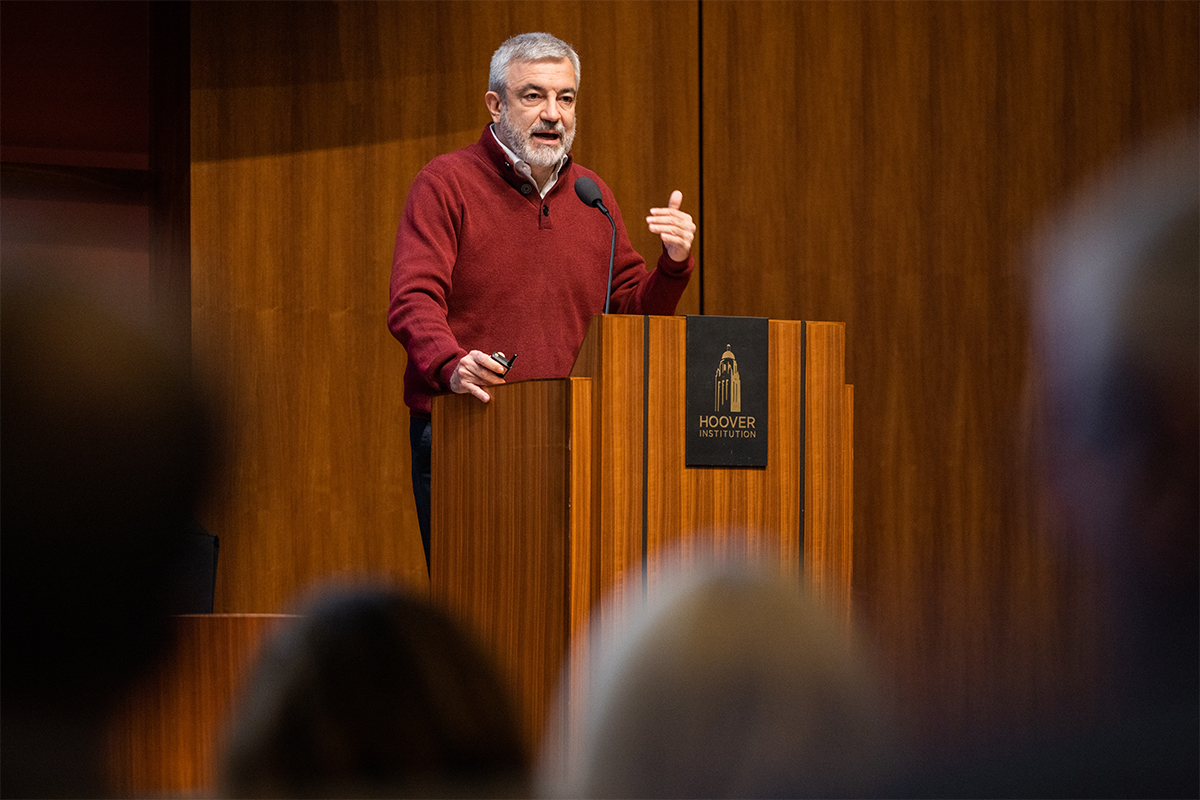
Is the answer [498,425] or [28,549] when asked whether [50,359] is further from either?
[498,425]

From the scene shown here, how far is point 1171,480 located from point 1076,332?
115 mm

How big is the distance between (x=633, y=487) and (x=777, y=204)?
200 centimetres

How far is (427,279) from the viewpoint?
6.41 feet

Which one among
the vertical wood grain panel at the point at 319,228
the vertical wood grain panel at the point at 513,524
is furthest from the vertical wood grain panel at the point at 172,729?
the vertical wood grain panel at the point at 319,228

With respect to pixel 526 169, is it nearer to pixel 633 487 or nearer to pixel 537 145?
pixel 537 145

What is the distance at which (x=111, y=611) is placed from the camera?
19.7 inches

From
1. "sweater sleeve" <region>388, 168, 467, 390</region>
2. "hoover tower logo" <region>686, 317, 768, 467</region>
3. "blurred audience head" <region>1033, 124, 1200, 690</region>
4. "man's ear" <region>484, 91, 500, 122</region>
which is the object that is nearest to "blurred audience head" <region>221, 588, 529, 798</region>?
"blurred audience head" <region>1033, 124, 1200, 690</region>

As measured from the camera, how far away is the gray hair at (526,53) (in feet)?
6.80

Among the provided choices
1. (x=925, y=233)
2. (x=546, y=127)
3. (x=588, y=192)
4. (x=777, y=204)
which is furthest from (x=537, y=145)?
(x=925, y=233)

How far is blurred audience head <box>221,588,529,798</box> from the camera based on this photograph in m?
0.55

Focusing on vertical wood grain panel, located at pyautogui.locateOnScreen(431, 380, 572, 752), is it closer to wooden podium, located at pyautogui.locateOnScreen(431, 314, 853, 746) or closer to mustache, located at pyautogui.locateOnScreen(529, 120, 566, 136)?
wooden podium, located at pyautogui.locateOnScreen(431, 314, 853, 746)

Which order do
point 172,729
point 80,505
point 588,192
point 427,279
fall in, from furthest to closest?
1. point 427,279
2. point 588,192
3. point 172,729
4. point 80,505

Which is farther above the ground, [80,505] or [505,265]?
[505,265]

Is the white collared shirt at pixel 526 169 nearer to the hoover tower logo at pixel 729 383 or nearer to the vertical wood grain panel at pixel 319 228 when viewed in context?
the hoover tower logo at pixel 729 383
